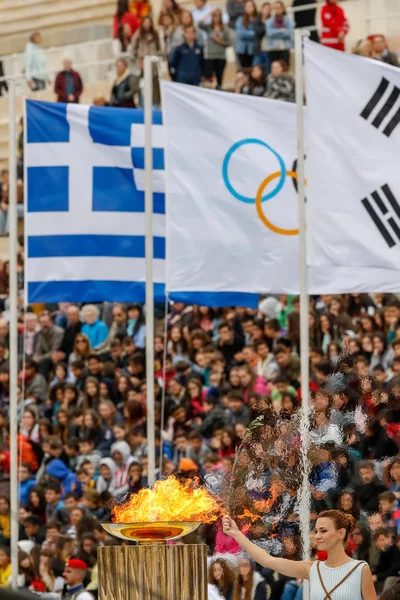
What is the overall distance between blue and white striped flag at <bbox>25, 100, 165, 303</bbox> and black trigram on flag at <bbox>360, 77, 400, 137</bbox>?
2716 millimetres

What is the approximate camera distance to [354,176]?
1444cm

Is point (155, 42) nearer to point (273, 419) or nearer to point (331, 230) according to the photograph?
point (331, 230)

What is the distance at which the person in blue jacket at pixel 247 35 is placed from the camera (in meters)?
22.6

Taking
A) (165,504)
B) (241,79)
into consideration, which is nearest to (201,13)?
(241,79)

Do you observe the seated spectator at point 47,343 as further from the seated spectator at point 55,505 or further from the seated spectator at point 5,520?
the seated spectator at point 5,520

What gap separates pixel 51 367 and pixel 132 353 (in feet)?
4.69

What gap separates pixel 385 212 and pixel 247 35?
8854 millimetres

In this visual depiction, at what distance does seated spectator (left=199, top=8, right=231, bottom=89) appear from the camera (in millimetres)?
22922

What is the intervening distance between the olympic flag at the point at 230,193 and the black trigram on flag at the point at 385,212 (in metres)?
Result: 1.47

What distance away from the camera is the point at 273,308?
20.0 metres

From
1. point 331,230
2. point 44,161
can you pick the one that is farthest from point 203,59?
point 331,230

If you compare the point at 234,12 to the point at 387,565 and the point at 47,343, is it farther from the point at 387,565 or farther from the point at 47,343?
the point at 387,565

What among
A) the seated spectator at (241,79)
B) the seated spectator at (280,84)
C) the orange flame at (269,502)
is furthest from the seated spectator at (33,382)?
the orange flame at (269,502)

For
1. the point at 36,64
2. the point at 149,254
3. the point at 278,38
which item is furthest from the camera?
the point at 36,64
